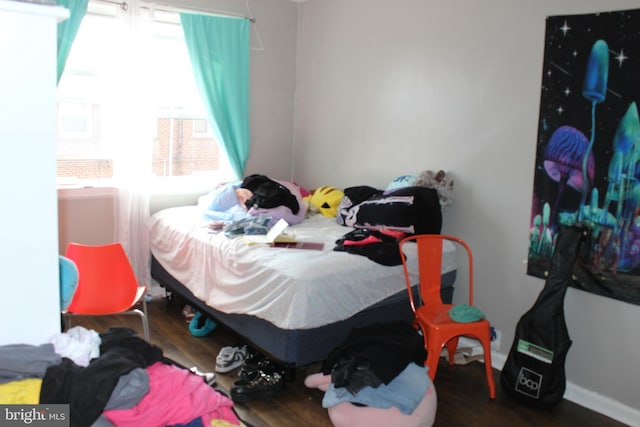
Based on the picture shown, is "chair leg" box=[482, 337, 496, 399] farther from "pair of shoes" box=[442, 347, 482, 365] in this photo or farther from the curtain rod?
the curtain rod

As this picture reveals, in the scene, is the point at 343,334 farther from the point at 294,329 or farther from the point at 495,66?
the point at 495,66

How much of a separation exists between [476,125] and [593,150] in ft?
2.46

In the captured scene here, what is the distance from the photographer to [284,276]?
2.90 m

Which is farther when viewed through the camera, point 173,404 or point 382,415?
point 382,415

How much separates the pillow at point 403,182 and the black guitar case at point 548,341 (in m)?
1.04

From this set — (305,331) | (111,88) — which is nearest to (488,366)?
(305,331)

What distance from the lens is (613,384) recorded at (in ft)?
9.63

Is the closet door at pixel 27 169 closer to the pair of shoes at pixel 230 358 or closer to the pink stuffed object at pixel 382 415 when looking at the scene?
the pink stuffed object at pixel 382 415

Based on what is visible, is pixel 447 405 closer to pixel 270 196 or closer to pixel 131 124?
pixel 270 196

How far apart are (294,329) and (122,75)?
234 centimetres

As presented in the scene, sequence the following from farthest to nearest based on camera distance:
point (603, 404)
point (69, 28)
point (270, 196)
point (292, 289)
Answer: point (270, 196) < point (69, 28) < point (603, 404) < point (292, 289)

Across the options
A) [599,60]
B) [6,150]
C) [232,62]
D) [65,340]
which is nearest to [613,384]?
[599,60]

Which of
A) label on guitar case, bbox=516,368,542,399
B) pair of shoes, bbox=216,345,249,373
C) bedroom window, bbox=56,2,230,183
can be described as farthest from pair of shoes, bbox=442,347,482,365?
bedroom window, bbox=56,2,230,183

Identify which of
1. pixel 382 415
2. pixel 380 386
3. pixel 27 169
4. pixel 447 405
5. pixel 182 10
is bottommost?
pixel 447 405
